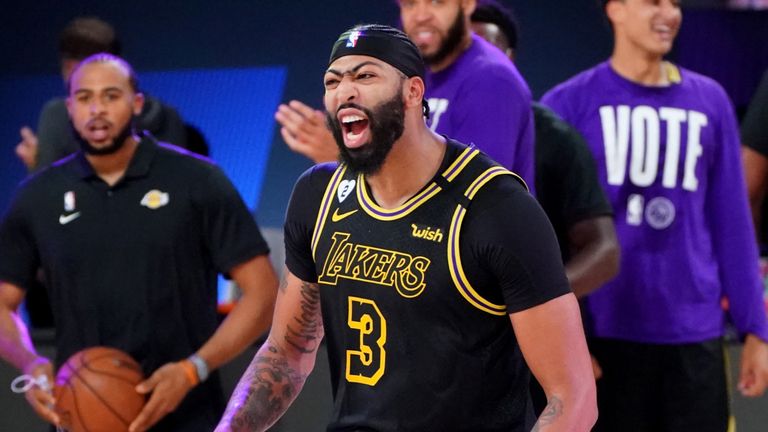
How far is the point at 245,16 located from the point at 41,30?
1392 millimetres

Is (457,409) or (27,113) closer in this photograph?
(457,409)

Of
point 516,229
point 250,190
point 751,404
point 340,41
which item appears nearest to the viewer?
point 516,229

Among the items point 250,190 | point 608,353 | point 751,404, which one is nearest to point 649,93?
point 608,353

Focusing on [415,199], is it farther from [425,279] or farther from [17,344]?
[17,344]

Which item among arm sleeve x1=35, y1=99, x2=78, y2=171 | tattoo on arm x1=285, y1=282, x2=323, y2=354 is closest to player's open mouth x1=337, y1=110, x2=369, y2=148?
tattoo on arm x1=285, y1=282, x2=323, y2=354

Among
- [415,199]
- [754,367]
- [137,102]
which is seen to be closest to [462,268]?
[415,199]

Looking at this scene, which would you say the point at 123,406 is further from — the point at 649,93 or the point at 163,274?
the point at 649,93

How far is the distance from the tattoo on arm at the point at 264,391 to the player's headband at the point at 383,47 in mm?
852

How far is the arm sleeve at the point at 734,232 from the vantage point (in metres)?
5.13

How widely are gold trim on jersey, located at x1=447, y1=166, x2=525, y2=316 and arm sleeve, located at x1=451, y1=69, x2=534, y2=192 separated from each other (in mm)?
752

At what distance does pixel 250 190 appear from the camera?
8.94 meters

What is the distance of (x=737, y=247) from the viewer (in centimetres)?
513

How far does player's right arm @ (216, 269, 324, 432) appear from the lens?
3754 mm

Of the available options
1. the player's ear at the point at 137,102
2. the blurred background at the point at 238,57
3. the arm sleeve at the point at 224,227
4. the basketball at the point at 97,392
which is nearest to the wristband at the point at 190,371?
the basketball at the point at 97,392
